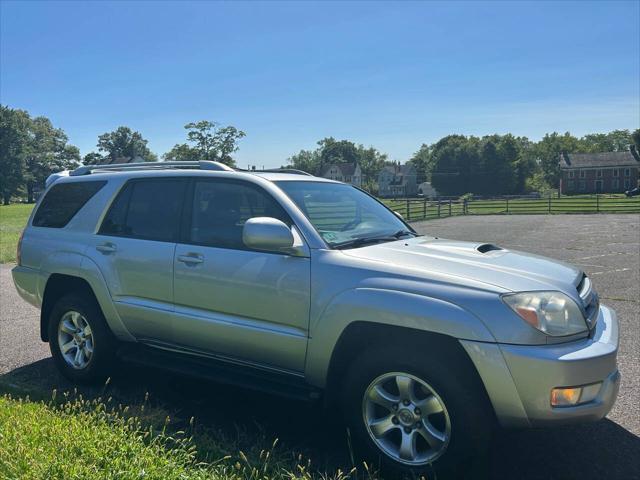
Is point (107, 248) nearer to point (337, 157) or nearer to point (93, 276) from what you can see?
point (93, 276)

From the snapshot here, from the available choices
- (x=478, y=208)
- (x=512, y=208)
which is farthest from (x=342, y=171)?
(x=512, y=208)

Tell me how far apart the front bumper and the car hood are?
333 mm

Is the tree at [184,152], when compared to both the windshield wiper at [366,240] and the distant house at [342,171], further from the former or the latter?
the windshield wiper at [366,240]

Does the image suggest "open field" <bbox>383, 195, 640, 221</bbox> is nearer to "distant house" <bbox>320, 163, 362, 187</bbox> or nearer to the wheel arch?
→ the wheel arch

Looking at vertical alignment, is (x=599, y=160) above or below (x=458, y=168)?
above

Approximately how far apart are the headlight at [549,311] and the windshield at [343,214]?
1170mm

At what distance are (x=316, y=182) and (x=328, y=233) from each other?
88 centimetres

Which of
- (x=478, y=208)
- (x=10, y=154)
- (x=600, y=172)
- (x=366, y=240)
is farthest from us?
(x=600, y=172)

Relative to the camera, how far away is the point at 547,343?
106 inches

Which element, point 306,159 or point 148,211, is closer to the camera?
point 148,211

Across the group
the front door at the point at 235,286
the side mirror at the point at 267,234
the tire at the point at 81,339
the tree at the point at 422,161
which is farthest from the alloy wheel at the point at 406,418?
the tree at the point at 422,161

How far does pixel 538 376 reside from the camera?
8.64ft

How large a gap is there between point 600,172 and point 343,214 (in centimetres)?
8729

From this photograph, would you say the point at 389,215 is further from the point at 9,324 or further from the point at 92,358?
the point at 9,324
